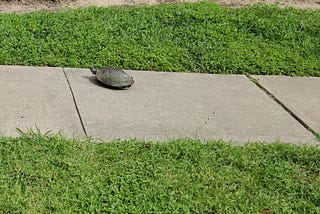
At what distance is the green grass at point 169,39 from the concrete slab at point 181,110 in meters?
0.31

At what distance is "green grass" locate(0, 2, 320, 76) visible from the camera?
5.39m

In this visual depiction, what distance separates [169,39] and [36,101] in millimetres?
2063

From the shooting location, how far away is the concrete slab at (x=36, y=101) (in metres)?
4.02

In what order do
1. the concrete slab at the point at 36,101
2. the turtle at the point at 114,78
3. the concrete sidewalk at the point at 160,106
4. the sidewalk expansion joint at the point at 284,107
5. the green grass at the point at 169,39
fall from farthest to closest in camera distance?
the green grass at the point at 169,39 → the turtle at the point at 114,78 → the sidewalk expansion joint at the point at 284,107 → the concrete sidewalk at the point at 160,106 → the concrete slab at the point at 36,101

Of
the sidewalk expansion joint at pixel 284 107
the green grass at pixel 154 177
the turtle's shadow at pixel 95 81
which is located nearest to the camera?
the green grass at pixel 154 177

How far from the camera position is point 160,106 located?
459cm

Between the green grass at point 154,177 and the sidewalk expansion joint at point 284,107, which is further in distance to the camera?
the sidewalk expansion joint at point 284,107

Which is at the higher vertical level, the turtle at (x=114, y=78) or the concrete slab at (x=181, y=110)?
the turtle at (x=114, y=78)

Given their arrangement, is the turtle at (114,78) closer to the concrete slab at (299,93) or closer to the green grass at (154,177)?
the green grass at (154,177)

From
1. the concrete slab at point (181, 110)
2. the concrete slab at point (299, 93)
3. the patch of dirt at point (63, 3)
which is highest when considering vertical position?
the patch of dirt at point (63, 3)

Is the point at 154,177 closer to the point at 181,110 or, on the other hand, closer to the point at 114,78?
the point at 181,110

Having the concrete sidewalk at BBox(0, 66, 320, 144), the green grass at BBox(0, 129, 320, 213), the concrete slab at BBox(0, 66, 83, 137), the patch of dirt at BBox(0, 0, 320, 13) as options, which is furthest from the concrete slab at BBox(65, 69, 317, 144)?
the patch of dirt at BBox(0, 0, 320, 13)

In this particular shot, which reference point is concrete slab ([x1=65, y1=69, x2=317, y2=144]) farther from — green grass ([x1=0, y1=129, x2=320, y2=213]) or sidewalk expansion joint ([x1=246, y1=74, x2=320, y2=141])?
green grass ([x1=0, y1=129, x2=320, y2=213])

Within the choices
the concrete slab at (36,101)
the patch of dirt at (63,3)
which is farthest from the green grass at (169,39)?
the patch of dirt at (63,3)
